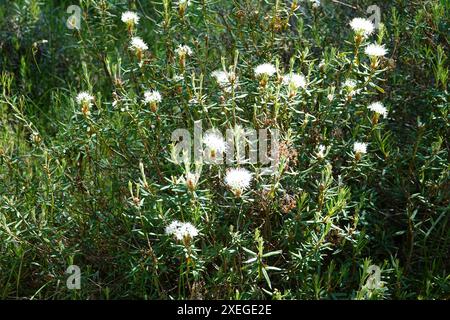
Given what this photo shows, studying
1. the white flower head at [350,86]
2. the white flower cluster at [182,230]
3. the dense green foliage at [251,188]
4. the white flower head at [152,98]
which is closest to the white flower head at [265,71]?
the dense green foliage at [251,188]

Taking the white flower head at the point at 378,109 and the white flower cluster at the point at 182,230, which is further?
the white flower head at the point at 378,109

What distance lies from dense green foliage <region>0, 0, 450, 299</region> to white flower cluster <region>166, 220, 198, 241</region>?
32 millimetres

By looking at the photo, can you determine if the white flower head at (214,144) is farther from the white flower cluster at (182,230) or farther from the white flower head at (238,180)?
the white flower cluster at (182,230)

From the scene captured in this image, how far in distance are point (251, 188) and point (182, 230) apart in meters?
0.40

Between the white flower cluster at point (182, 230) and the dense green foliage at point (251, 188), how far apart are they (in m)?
0.03

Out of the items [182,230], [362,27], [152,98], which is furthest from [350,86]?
[182,230]

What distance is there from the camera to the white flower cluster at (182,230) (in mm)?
2834

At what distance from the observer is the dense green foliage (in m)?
3.07

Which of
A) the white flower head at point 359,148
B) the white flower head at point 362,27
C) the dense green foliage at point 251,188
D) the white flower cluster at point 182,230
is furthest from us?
the white flower head at point 362,27

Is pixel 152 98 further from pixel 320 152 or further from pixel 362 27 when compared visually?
pixel 362 27

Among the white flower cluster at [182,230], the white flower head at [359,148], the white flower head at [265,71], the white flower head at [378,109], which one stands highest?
the white flower head at [265,71]

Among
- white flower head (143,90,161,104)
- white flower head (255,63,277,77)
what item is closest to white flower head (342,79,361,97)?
white flower head (255,63,277,77)

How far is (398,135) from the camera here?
3.66m
